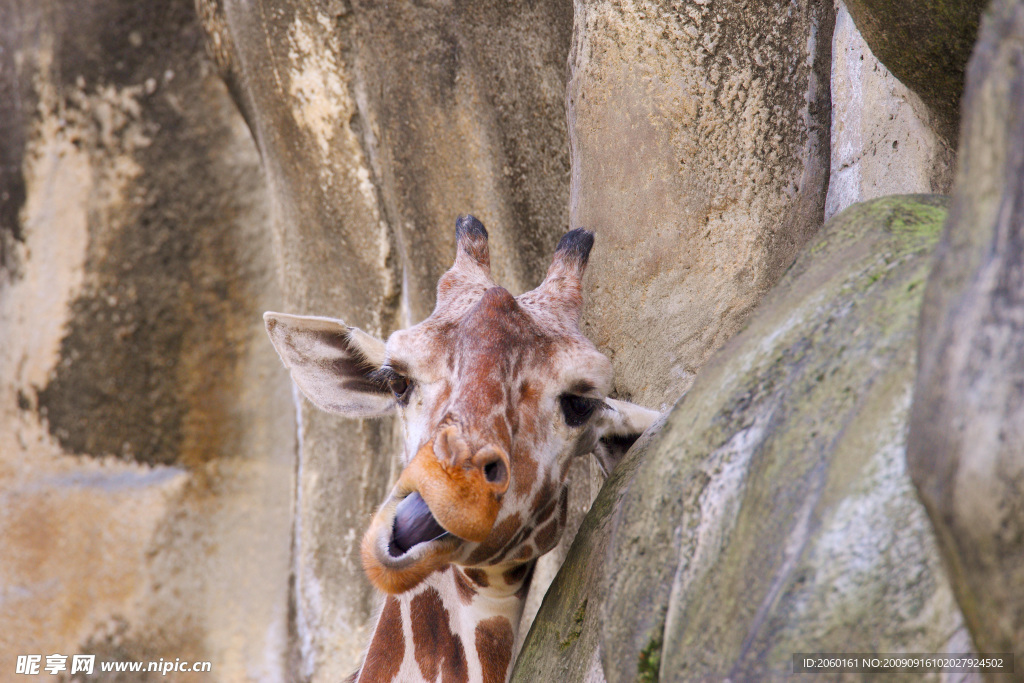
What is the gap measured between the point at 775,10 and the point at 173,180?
3.09 meters

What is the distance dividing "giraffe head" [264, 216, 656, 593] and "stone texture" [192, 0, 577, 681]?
1.14 metres

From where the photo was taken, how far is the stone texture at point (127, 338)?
14.2 feet

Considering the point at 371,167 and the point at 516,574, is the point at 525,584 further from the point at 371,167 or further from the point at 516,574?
the point at 371,167

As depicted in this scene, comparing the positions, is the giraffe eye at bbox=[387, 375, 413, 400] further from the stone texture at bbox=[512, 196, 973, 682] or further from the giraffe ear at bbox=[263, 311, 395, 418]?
the stone texture at bbox=[512, 196, 973, 682]

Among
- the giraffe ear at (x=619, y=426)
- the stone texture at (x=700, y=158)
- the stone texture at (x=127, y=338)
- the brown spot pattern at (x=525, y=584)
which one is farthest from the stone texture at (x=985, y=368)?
the stone texture at (x=127, y=338)

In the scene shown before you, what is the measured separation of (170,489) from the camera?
4.58m

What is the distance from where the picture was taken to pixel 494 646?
1.96 m

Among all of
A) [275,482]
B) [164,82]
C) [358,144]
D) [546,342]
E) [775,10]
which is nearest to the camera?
[546,342]

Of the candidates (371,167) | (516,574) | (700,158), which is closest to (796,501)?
(516,574)

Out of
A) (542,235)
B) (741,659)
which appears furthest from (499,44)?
(741,659)

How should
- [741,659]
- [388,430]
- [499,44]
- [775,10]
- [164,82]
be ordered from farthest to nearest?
[164,82] < [388,430] < [499,44] < [775,10] < [741,659]

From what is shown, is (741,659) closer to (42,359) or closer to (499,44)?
(499,44)

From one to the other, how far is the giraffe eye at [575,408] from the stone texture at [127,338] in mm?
3141

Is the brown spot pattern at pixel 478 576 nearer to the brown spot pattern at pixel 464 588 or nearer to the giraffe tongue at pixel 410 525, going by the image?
the brown spot pattern at pixel 464 588
